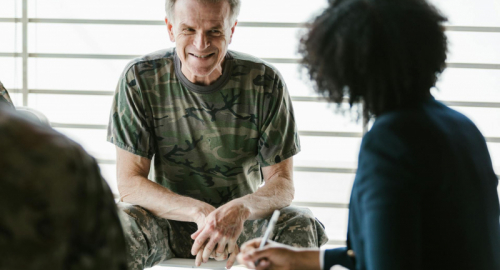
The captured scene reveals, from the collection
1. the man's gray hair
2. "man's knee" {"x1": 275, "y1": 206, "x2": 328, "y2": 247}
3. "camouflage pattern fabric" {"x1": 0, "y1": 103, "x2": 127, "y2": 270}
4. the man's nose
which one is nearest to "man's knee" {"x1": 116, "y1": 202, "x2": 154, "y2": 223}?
"man's knee" {"x1": 275, "y1": 206, "x2": 328, "y2": 247}

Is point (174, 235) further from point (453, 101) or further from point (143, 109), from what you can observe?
point (453, 101)

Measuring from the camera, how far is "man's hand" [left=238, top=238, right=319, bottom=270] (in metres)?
1.35

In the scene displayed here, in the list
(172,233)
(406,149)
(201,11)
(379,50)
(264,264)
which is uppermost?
Result: (201,11)

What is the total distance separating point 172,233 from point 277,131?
2.20 ft

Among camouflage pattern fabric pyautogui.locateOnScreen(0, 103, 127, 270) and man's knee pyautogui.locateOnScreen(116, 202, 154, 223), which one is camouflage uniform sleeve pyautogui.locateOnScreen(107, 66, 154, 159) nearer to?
man's knee pyautogui.locateOnScreen(116, 202, 154, 223)

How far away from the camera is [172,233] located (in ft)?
7.56

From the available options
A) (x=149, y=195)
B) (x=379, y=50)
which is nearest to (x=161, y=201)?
(x=149, y=195)

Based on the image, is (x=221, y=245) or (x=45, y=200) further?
(x=221, y=245)

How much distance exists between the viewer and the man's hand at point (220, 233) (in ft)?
6.52

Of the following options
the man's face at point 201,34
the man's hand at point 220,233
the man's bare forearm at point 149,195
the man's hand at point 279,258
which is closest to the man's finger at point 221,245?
the man's hand at point 220,233

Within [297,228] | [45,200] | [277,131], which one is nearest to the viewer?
[45,200]

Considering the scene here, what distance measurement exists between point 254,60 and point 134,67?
0.57m

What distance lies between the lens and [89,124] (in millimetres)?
3918

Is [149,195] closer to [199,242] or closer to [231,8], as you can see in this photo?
[199,242]
